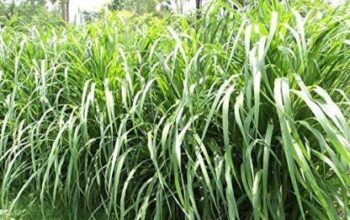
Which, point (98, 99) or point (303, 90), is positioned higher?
point (303, 90)

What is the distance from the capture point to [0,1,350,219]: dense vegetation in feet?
5.30

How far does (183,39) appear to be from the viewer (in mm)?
2148

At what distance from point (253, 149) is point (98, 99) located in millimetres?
746

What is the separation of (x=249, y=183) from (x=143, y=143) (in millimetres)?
542

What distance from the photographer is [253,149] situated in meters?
1.79

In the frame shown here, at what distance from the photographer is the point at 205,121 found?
185 centimetres

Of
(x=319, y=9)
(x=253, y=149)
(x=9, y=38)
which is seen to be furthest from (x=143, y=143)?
(x=9, y=38)

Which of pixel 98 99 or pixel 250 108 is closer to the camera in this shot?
pixel 250 108

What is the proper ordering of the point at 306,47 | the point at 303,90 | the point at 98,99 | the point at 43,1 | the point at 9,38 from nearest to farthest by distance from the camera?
the point at 303,90 < the point at 306,47 < the point at 98,99 < the point at 9,38 < the point at 43,1

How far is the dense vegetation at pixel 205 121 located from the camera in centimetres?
161

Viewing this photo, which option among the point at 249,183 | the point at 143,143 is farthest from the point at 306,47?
the point at 143,143

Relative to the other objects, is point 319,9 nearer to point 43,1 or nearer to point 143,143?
point 143,143

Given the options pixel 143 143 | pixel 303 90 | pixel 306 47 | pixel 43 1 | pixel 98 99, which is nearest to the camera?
pixel 303 90

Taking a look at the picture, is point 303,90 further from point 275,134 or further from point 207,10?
point 207,10
